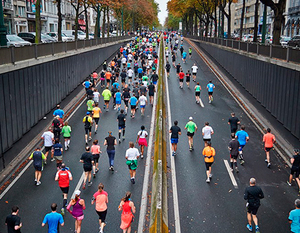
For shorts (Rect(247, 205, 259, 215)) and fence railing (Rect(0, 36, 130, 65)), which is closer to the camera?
shorts (Rect(247, 205, 259, 215))

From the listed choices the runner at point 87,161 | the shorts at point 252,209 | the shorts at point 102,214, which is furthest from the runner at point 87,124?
the shorts at point 252,209

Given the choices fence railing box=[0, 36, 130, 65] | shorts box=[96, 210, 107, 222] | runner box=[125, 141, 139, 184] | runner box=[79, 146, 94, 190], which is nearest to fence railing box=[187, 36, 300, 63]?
runner box=[125, 141, 139, 184]

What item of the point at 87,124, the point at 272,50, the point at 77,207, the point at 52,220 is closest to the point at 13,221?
the point at 52,220

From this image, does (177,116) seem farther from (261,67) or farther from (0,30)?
(0,30)

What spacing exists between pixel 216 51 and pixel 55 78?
27.2 metres

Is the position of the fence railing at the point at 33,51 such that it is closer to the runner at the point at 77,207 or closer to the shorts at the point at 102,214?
the runner at the point at 77,207

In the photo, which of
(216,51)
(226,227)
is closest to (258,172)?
(226,227)

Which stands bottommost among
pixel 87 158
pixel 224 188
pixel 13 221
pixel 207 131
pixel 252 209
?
pixel 224 188

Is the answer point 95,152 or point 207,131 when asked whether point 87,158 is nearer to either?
point 95,152

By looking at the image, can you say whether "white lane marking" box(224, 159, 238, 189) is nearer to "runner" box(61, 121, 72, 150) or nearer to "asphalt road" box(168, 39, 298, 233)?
"asphalt road" box(168, 39, 298, 233)

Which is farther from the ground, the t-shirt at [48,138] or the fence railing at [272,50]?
the fence railing at [272,50]

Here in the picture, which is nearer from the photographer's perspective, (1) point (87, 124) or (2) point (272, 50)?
(1) point (87, 124)

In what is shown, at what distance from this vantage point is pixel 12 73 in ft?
52.5

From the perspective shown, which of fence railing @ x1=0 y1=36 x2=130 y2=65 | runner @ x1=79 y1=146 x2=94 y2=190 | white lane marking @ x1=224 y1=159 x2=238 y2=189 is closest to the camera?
runner @ x1=79 y1=146 x2=94 y2=190
